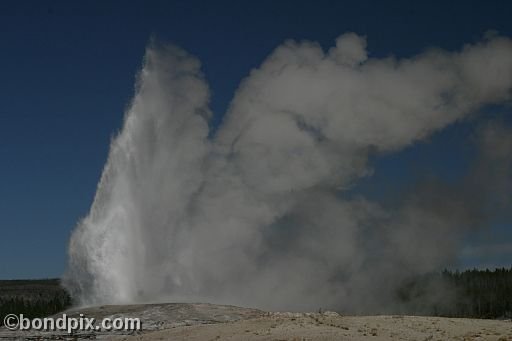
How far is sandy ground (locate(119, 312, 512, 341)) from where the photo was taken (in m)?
38.2

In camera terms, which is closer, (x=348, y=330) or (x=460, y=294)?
(x=348, y=330)

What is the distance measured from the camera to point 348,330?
40.3 metres

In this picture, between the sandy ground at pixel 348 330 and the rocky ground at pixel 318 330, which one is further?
the rocky ground at pixel 318 330

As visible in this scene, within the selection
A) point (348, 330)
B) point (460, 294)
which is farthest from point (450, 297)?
point (348, 330)

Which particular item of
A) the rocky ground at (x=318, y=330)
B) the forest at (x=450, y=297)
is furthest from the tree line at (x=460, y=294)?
the rocky ground at (x=318, y=330)

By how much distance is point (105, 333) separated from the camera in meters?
52.1

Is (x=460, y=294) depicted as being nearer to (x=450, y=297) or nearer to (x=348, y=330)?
(x=450, y=297)

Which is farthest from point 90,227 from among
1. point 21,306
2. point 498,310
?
point 498,310

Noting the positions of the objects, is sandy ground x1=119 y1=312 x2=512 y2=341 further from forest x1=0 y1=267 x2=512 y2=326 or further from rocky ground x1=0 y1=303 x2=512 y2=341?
forest x1=0 y1=267 x2=512 y2=326

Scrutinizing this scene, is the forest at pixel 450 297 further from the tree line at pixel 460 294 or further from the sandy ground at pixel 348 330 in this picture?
the sandy ground at pixel 348 330

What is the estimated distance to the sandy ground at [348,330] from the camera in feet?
125

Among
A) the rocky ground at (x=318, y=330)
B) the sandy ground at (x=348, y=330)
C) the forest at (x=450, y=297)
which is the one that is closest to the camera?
the sandy ground at (x=348, y=330)

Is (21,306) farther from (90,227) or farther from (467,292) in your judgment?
(467,292)

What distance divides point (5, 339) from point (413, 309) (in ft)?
413
